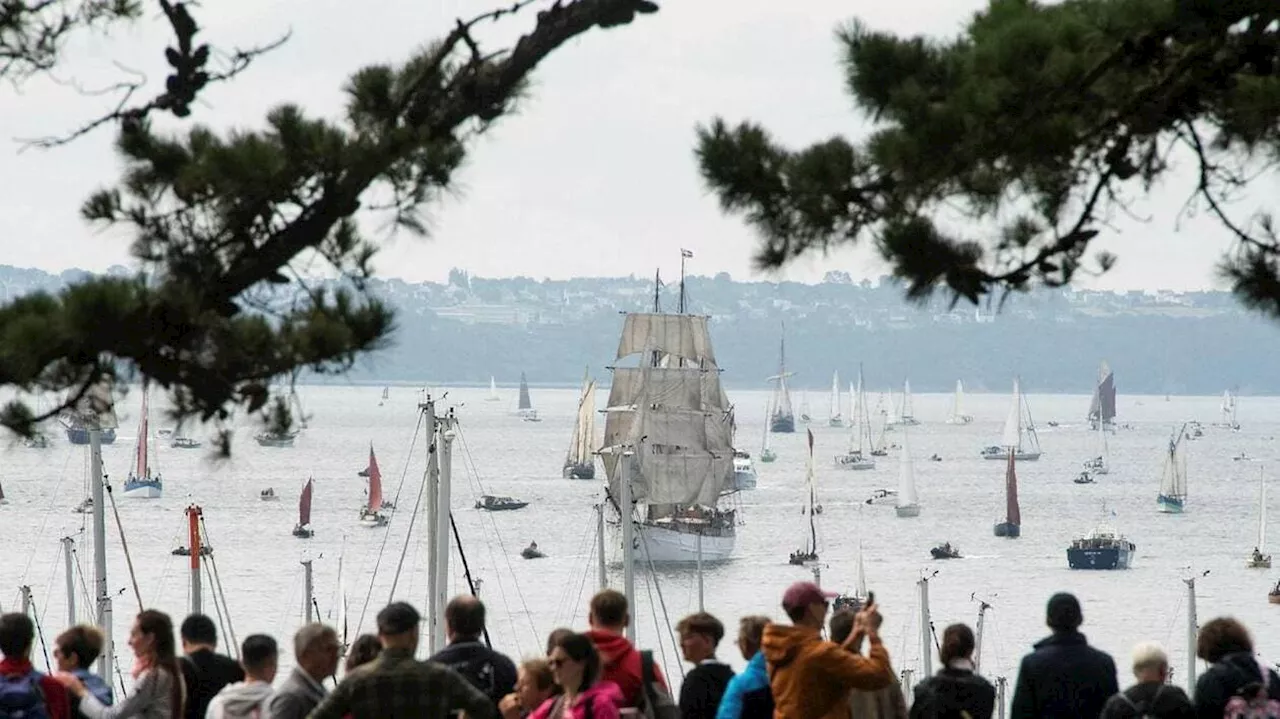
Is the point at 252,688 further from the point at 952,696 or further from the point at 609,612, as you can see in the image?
the point at 952,696

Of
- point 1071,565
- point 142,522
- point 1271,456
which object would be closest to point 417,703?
point 1071,565

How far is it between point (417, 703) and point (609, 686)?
83 centimetres

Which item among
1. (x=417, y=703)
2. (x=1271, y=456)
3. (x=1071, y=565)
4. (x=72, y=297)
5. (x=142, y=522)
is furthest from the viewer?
(x=1271, y=456)

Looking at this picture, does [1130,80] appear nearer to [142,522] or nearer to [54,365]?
[54,365]

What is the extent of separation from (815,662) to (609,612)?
31.3 inches

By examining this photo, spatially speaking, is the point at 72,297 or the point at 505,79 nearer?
the point at 72,297

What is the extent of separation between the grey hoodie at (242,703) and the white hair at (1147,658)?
318 centimetres

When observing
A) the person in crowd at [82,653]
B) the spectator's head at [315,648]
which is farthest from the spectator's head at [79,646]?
the spectator's head at [315,648]

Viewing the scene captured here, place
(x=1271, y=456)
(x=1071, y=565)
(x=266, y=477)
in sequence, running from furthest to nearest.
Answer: (x=1271, y=456), (x=266, y=477), (x=1071, y=565)

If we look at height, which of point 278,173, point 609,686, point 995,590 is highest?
point 278,173

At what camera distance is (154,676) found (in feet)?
26.3

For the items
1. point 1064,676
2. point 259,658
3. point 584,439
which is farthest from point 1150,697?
point 584,439

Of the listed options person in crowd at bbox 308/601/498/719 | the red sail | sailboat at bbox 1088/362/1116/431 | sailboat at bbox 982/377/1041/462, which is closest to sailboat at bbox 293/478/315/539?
the red sail

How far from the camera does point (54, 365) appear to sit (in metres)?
8.57
